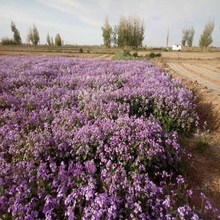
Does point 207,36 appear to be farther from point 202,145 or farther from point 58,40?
point 202,145

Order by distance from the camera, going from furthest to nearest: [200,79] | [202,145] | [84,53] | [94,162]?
[84,53] → [200,79] → [202,145] → [94,162]

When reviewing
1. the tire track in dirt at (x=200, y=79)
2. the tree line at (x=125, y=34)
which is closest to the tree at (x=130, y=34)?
the tree line at (x=125, y=34)

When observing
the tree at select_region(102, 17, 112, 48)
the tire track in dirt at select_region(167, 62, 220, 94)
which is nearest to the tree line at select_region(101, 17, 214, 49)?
the tree at select_region(102, 17, 112, 48)

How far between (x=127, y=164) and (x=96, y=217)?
141cm

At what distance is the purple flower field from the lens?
2689mm

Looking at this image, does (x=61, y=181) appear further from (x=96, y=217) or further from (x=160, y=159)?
(x=160, y=159)

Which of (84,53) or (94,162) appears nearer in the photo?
(94,162)

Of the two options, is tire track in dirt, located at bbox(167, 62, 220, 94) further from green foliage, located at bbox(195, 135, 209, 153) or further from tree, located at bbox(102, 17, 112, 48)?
tree, located at bbox(102, 17, 112, 48)

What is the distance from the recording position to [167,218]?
2.55 meters

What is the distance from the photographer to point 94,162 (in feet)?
12.7

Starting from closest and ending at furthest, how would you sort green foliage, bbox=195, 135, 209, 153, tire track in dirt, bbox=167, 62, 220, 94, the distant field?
green foliage, bbox=195, 135, 209, 153 < tire track in dirt, bbox=167, 62, 220, 94 < the distant field

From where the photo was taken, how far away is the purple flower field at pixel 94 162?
2689mm

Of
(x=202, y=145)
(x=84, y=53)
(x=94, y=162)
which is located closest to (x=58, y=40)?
(x=84, y=53)

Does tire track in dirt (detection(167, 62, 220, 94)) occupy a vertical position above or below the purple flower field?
below
